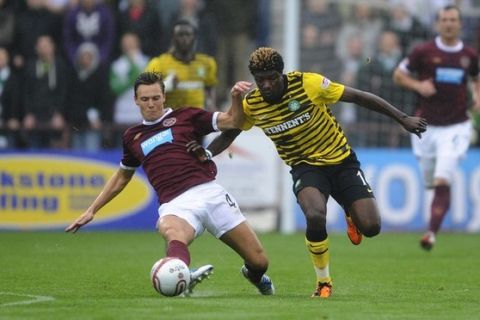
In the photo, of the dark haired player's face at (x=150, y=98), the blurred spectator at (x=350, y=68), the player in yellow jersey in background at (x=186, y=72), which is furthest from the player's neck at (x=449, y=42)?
the dark haired player's face at (x=150, y=98)

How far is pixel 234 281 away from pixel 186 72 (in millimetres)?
4733

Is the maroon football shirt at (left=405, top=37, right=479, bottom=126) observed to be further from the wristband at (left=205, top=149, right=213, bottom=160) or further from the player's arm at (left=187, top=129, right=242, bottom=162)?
the wristband at (left=205, top=149, right=213, bottom=160)

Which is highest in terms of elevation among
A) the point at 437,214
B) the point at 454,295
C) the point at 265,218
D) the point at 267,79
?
the point at 267,79

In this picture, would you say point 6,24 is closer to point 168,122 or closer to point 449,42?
point 449,42

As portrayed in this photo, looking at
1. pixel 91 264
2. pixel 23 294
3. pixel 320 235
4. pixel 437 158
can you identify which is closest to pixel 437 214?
pixel 437 158

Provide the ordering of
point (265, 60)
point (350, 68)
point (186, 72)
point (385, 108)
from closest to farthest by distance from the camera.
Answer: point (265, 60)
point (385, 108)
point (186, 72)
point (350, 68)

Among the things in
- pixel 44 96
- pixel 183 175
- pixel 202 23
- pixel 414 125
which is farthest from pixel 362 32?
pixel 183 175

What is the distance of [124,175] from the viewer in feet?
35.4

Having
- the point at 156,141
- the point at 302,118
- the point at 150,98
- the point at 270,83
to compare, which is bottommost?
the point at 156,141

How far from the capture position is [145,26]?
68.0 ft

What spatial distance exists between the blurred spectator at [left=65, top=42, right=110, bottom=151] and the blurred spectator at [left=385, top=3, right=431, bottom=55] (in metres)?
4.98

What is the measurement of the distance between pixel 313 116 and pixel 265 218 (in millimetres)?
9971

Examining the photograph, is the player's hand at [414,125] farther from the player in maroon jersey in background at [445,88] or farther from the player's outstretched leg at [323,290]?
the player in maroon jersey in background at [445,88]

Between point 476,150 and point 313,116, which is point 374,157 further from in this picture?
point 313,116
